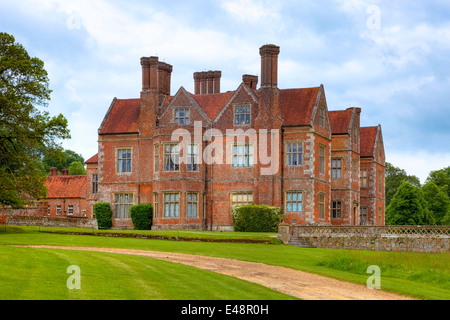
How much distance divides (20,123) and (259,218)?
16.6 meters

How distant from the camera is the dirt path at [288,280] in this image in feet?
51.8

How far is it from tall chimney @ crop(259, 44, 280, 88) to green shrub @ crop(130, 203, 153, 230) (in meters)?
12.4

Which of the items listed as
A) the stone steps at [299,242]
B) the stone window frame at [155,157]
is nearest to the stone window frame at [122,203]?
the stone window frame at [155,157]

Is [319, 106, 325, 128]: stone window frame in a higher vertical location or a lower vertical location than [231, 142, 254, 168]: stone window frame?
higher

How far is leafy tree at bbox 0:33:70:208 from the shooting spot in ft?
121

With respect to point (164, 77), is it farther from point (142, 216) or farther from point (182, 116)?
point (142, 216)

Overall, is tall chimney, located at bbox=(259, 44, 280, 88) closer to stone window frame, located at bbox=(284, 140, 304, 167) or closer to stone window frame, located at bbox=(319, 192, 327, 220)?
stone window frame, located at bbox=(284, 140, 304, 167)

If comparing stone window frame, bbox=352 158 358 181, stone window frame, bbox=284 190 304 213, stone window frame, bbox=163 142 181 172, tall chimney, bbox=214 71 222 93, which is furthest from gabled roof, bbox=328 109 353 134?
stone window frame, bbox=163 142 181 172

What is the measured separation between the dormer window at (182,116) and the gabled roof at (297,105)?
6960 mm

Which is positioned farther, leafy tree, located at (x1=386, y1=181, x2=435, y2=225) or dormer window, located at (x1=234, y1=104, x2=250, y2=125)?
leafy tree, located at (x1=386, y1=181, x2=435, y2=225)

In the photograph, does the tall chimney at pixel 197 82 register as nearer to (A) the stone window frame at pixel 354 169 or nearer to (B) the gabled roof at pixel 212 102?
(B) the gabled roof at pixel 212 102

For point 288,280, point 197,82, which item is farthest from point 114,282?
point 197,82

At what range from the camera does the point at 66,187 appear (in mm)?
74188

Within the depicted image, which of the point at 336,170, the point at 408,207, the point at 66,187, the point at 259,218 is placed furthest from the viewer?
the point at 66,187
